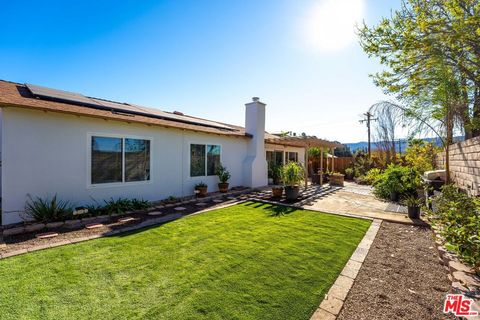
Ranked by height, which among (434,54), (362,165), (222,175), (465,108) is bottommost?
(222,175)

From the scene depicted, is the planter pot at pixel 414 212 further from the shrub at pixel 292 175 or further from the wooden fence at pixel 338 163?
the wooden fence at pixel 338 163

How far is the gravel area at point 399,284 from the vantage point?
2.74 meters

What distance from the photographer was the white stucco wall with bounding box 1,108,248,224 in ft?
19.0

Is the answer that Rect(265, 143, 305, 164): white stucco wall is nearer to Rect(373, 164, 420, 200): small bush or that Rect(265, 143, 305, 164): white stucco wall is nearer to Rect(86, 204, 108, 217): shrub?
Rect(373, 164, 420, 200): small bush

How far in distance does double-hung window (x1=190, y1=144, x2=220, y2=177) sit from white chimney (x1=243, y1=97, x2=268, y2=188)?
2.29m

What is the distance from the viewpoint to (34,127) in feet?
20.1

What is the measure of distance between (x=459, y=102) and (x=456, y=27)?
3.30m

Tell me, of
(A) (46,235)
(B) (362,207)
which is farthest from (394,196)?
(A) (46,235)

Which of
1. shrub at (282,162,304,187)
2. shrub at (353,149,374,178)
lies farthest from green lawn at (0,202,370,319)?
shrub at (353,149,374,178)

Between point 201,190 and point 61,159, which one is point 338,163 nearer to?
point 201,190

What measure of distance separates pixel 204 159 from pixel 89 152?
500 cm

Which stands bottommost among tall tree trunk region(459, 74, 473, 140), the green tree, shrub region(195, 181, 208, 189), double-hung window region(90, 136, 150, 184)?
shrub region(195, 181, 208, 189)

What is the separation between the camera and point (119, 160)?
26.0ft

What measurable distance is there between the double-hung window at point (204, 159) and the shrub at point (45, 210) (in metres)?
5.10
